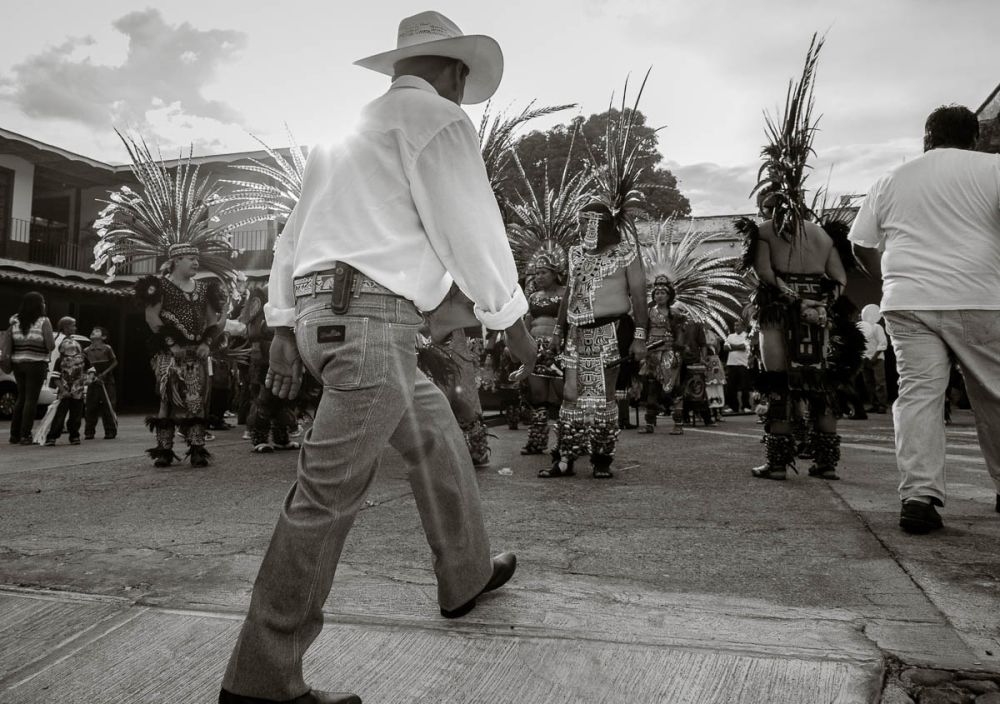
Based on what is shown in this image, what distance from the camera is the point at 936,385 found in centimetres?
385

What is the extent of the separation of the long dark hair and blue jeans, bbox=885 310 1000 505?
993cm

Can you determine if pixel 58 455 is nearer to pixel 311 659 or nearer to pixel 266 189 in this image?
pixel 266 189

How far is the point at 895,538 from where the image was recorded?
142 inches

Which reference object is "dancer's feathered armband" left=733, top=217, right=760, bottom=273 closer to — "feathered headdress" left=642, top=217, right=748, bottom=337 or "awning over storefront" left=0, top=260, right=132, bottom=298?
"feathered headdress" left=642, top=217, right=748, bottom=337

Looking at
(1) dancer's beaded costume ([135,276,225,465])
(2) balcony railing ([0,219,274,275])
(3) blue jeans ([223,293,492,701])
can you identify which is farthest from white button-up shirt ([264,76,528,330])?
(2) balcony railing ([0,219,274,275])

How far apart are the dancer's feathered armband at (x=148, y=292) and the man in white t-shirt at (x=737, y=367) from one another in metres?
10.1

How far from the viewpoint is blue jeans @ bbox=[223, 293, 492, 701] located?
6.17 ft

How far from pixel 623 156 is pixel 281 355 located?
14.1 feet

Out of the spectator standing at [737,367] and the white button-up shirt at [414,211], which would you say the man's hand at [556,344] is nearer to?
the white button-up shirt at [414,211]

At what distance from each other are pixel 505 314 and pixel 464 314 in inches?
16.0

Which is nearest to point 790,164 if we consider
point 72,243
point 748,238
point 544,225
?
point 748,238

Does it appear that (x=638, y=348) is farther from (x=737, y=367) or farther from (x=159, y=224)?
(x=737, y=367)

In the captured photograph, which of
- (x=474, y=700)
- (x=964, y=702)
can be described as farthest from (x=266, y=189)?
(x=964, y=702)

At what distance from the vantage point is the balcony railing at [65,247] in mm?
20562
